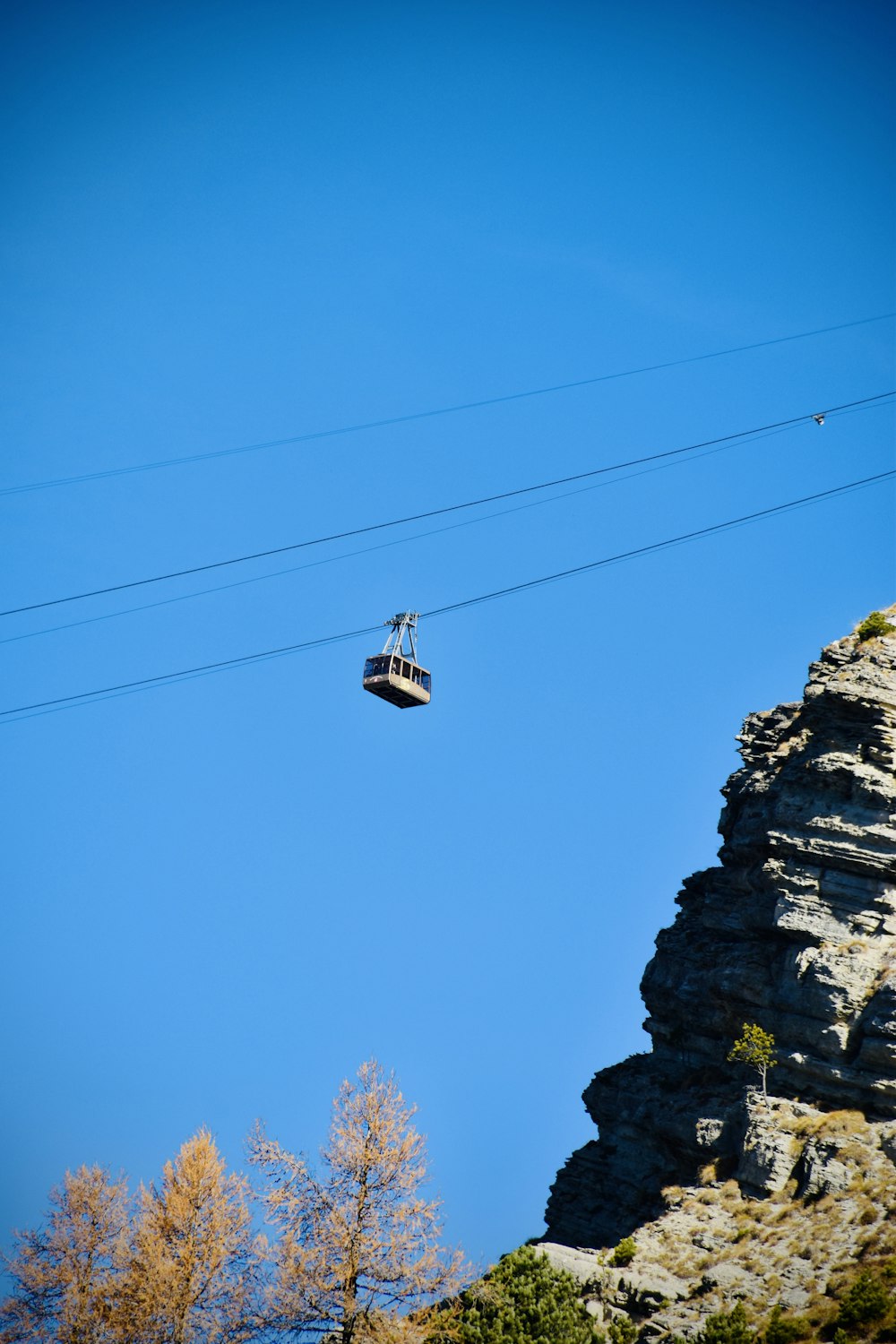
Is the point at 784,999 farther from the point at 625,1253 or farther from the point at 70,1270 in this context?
the point at 70,1270

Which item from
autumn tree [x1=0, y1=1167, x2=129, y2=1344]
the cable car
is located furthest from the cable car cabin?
autumn tree [x1=0, y1=1167, x2=129, y2=1344]

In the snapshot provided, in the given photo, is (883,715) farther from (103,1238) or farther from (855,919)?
(103,1238)

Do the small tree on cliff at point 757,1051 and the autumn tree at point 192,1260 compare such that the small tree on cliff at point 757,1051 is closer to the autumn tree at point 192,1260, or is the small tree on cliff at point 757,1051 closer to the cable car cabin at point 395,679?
the cable car cabin at point 395,679

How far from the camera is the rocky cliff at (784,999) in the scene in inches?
2251

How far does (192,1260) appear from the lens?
4347cm

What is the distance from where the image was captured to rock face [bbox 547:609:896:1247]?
58.3 meters

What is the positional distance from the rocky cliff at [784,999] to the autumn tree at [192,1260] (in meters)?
21.2

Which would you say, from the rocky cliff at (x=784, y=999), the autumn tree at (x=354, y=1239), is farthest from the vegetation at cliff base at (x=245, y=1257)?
the rocky cliff at (x=784, y=999)

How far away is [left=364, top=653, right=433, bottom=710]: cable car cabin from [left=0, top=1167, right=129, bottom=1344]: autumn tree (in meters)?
21.7

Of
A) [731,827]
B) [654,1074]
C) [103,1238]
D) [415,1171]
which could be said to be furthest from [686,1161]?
[103,1238]

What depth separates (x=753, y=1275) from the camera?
48719 mm

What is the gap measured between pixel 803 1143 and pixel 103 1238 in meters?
29.2

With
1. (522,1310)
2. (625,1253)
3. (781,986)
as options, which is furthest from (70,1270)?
(781,986)

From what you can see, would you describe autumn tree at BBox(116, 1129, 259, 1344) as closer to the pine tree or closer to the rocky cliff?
the pine tree
